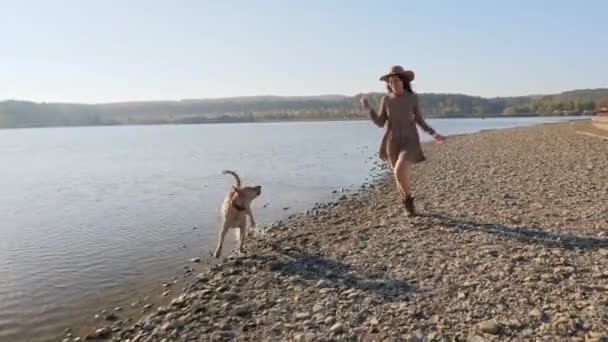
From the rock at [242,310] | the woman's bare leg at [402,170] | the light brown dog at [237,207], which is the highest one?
the woman's bare leg at [402,170]

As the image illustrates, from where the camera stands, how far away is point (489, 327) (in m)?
4.68

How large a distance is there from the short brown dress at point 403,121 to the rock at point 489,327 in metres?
4.76

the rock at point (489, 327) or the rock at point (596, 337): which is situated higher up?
the rock at point (596, 337)

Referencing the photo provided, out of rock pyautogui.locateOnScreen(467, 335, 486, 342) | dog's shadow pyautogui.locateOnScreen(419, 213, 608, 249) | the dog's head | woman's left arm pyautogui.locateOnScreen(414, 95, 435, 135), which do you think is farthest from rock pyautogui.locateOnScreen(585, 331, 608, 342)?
the dog's head

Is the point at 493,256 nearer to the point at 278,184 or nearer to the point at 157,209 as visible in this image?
the point at 157,209

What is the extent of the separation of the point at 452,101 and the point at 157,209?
182m

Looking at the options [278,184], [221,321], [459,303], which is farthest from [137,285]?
[278,184]

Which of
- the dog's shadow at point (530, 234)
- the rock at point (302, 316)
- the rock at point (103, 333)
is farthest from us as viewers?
the dog's shadow at point (530, 234)

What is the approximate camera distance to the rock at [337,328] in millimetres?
5109

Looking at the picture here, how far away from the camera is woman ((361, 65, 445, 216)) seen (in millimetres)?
9117

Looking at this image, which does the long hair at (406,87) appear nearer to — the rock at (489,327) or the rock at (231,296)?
the rock at (231,296)

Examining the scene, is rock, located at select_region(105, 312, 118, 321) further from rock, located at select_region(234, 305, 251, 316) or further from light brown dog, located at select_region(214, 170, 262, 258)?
light brown dog, located at select_region(214, 170, 262, 258)

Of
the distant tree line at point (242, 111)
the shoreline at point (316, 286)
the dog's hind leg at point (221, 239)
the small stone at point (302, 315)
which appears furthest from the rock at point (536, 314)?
the distant tree line at point (242, 111)

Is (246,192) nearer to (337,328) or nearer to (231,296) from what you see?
(231,296)
